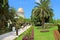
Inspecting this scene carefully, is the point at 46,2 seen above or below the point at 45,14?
above

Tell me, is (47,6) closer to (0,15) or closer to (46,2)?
(46,2)

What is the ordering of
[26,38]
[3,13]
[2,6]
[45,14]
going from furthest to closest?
[45,14]
[3,13]
[2,6]
[26,38]

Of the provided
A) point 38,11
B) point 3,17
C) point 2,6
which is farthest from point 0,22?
point 38,11

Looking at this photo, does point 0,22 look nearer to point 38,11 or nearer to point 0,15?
point 0,15

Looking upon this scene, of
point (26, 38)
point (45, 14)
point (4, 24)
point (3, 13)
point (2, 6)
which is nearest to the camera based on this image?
point (26, 38)

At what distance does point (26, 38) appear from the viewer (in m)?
13.5

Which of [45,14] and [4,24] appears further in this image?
[45,14]

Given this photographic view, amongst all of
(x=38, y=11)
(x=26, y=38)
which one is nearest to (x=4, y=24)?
(x=38, y=11)

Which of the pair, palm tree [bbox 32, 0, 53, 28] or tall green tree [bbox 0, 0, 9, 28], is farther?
palm tree [bbox 32, 0, 53, 28]

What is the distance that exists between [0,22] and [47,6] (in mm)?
16789

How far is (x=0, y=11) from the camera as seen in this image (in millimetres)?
41156

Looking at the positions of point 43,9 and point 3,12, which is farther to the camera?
point 43,9

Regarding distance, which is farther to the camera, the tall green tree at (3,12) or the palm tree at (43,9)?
the palm tree at (43,9)

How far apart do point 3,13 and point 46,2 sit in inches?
645
